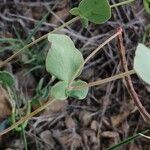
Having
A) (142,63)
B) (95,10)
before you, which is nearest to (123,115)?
(95,10)

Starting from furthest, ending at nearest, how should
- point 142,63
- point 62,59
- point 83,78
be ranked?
point 83,78 < point 62,59 < point 142,63

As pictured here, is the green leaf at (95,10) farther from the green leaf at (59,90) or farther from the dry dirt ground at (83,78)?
the dry dirt ground at (83,78)

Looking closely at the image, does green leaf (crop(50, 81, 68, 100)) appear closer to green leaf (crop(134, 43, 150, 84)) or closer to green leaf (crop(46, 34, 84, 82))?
green leaf (crop(46, 34, 84, 82))

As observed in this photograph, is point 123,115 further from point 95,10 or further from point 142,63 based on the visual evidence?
point 142,63

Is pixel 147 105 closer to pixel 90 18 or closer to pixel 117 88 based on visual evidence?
pixel 117 88

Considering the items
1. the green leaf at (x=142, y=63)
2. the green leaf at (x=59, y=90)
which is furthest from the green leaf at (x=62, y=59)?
the green leaf at (x=142, y=63)
